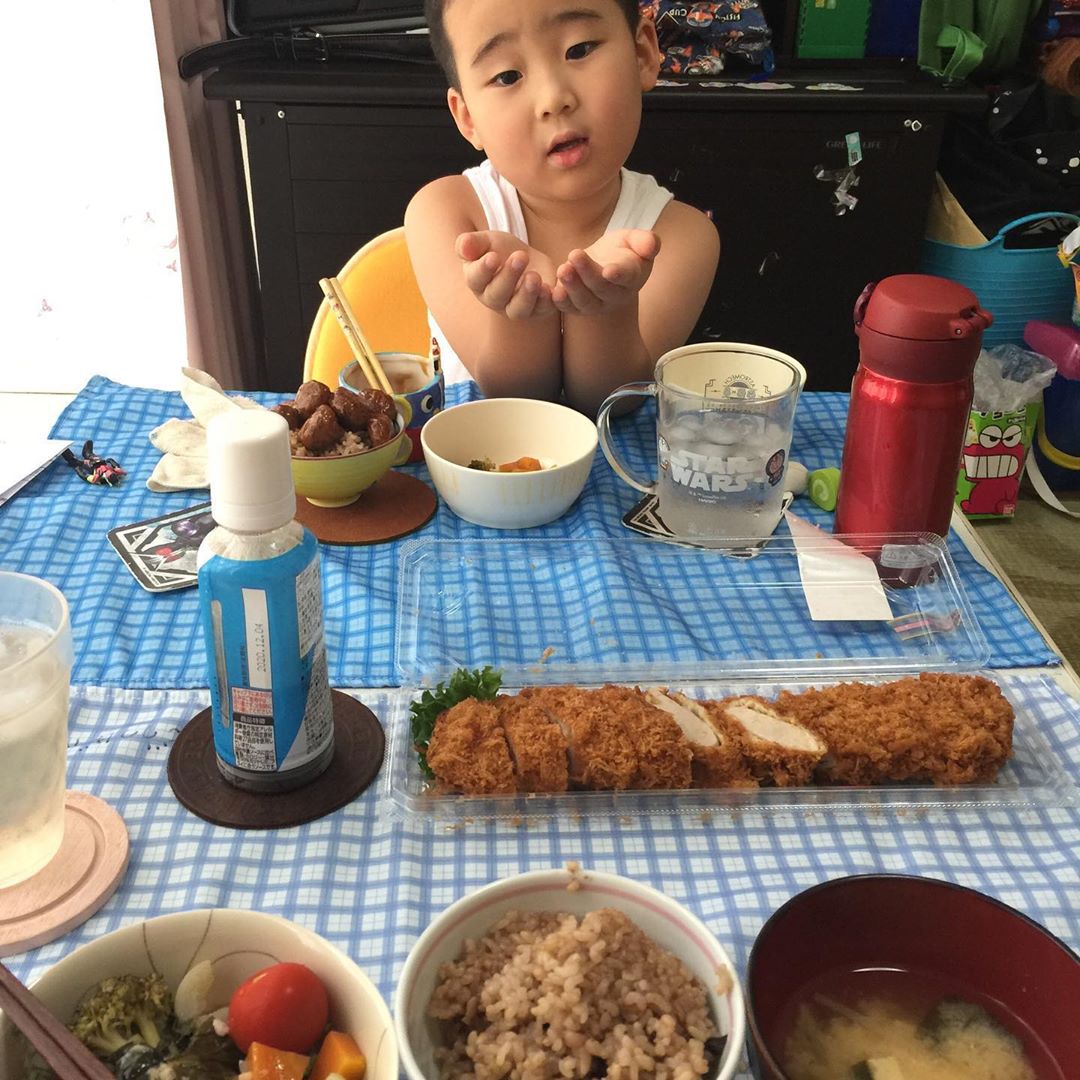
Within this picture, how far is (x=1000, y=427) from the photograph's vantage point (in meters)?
2.31

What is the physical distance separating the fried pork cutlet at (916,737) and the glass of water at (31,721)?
1.68 feet

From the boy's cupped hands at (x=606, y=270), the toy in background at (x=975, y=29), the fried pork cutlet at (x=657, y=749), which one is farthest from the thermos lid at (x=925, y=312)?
the toy in background at (x=975, y=29)

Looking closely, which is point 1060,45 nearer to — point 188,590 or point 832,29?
point 832,29

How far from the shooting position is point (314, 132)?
8.21ft

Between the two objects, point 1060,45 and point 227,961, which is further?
point 1060,45

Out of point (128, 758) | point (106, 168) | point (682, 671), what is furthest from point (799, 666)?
point (106, 168)

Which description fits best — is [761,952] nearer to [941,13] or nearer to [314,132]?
[314,132]

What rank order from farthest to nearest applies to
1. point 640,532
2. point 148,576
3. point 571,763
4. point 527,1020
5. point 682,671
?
point 640,532 < point 148,576 < point 682,671 < point 571,763 < point 527,1020

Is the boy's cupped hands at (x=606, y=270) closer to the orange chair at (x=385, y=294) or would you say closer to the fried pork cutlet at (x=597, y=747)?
the fried pork cutlet at (x=597, y=747)

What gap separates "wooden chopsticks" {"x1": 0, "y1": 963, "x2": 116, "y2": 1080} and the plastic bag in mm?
2230

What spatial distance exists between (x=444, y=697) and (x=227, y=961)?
0.93ft

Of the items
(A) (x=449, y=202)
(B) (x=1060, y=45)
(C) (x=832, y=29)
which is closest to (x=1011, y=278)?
(B) (x=1060, y=45)

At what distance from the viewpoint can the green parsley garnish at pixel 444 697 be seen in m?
0.79

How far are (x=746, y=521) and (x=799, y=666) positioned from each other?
0.22 metres
